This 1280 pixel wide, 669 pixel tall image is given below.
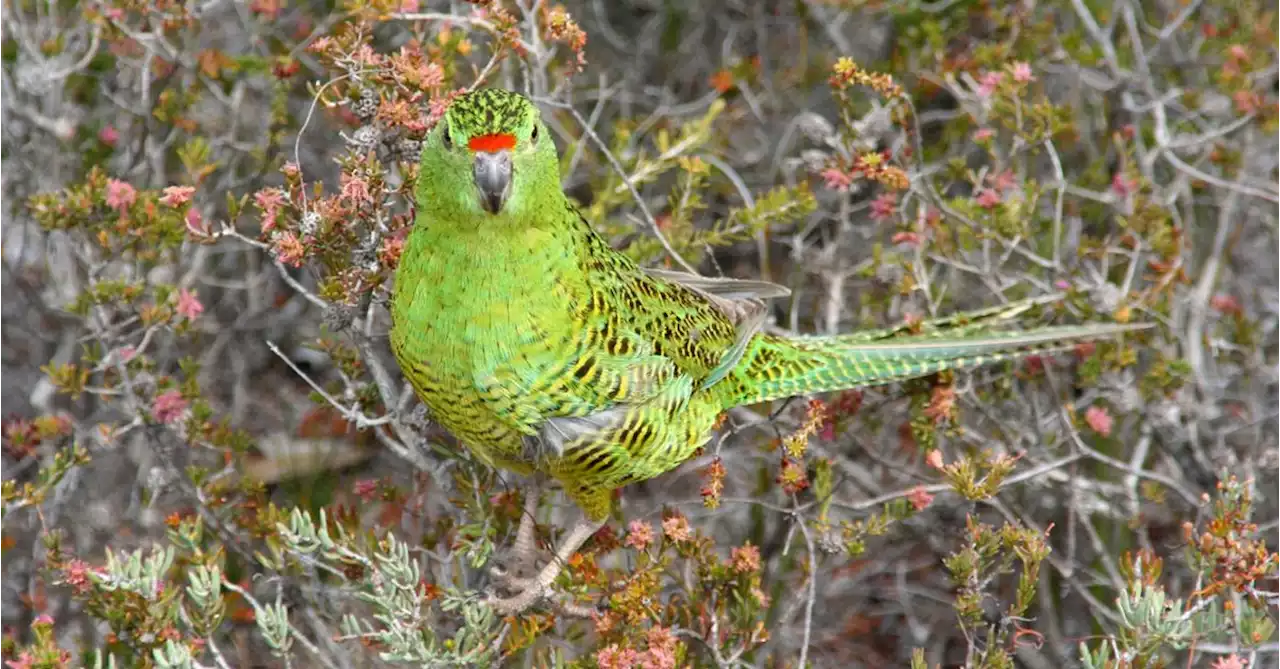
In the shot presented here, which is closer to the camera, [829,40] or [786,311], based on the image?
[786,311]

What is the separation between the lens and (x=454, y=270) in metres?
Answer: 2.88

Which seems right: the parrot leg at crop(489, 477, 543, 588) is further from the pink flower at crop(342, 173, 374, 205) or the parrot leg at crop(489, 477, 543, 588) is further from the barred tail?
the pink flower at crop(342, 173, 374, 205)

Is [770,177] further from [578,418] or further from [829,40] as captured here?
[578,418]

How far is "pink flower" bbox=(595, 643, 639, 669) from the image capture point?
286cm

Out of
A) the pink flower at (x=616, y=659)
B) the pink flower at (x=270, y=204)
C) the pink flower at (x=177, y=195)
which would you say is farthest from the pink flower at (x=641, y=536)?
the pink flower at (x=177, y=195)

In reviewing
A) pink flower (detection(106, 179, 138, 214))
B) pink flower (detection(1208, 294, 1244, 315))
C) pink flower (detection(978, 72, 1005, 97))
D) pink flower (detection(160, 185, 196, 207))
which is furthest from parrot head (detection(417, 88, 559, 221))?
pink flower (detection(1208, 294, 1244, 315))

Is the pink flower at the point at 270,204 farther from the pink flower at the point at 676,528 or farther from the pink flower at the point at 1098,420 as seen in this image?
the pink flower at the point at 1098,420

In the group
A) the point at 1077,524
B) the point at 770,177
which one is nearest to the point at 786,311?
the point at 770,177

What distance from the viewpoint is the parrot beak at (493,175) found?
107 inches

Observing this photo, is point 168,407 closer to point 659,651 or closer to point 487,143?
point 487,143

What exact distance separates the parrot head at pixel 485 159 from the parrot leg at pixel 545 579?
3.18 feet

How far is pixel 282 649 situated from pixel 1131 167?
3.04 meters

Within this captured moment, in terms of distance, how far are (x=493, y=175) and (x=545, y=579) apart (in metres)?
1.18

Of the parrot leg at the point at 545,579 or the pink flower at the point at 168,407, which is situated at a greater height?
the pink flower at the point at 168,407
